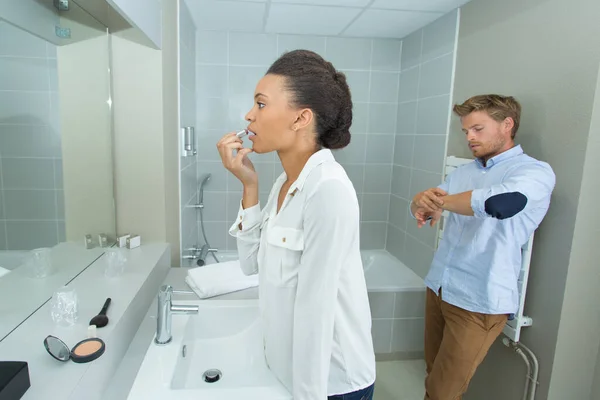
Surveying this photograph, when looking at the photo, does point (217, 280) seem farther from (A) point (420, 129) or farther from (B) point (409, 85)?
(B) point (409, 85)

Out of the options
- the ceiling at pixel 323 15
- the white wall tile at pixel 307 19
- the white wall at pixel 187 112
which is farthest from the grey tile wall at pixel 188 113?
the white wall tile at pixel 307 19

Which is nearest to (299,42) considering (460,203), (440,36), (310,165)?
(440,36)

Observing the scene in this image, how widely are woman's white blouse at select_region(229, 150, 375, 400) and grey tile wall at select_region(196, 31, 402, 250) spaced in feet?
6.51

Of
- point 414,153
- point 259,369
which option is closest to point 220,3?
point 414,153

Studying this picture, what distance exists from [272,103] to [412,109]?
206cm

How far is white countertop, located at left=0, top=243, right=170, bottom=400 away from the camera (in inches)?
31.1

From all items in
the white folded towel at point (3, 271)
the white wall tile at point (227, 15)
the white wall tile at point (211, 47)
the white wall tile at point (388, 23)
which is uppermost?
the white wall tile at point (388, 23)

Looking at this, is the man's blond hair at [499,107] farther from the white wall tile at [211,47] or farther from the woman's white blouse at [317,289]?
the white wall tile at [211,47]

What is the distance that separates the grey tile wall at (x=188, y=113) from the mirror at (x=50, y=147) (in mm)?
570

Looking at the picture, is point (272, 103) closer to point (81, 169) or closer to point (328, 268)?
point (328, 268)

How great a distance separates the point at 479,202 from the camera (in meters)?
1.32

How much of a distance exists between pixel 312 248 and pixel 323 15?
6.41 ft

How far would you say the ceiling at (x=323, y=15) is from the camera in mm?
2121

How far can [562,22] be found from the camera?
1.46 m
